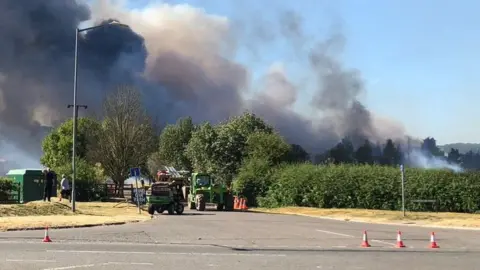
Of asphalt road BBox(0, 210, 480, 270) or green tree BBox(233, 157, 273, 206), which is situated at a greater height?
green tree BBox(233, 157, 273, 206)

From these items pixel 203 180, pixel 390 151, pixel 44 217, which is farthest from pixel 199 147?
→ pixel 390 151

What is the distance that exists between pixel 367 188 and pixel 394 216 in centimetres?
716

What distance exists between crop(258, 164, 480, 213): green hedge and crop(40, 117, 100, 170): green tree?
33.4 meters

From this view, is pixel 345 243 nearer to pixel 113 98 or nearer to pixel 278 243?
pixel 278 243

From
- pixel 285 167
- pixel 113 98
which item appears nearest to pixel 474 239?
pixel 285 167

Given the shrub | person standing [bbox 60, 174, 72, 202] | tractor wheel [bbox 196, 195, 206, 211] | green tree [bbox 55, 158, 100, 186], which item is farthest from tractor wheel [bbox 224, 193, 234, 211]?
the shrub

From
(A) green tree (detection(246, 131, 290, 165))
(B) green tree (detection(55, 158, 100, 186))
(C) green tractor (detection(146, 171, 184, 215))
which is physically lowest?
(C) green tractor (detection(146, 171, 184, 215))

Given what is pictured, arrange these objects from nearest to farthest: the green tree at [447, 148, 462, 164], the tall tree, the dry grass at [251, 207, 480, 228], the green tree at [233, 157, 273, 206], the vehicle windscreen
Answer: the dry grass at [251, 207, 480, 228] → the vehicle windscreen → the green tree at [233, 157, 273, 206] → the tall tree → the green tree at [447, 148, 462, 164]

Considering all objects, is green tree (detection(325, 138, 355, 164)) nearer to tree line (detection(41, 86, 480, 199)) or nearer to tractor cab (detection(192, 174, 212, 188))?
tree line (detection(41, 86, 480, 199))

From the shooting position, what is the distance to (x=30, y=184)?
41688 millimetres

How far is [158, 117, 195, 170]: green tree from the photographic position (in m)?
86.1

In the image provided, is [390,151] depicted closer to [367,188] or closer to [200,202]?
[367,188]

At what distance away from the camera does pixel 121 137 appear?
6222cm

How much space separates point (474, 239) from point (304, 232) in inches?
228
